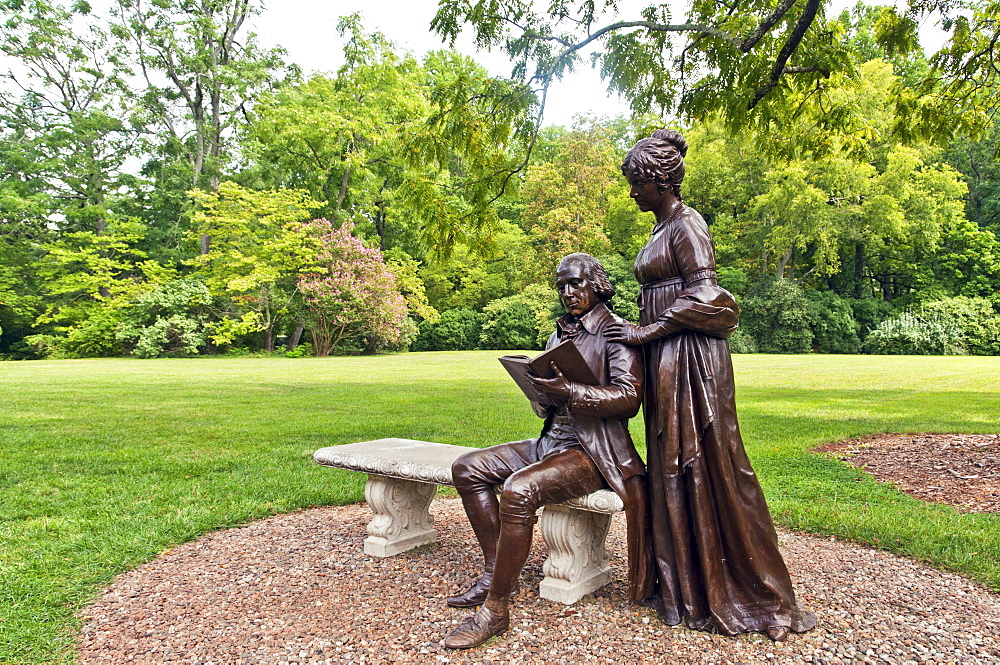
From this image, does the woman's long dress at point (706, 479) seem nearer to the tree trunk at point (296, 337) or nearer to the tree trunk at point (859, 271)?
the tree trunk at point (296, 337)

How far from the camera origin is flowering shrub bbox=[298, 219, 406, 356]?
26.7 m

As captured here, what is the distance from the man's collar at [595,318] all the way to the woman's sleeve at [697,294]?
0.34 meters

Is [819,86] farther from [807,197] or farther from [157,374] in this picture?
[807,197]

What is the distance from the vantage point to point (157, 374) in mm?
17938

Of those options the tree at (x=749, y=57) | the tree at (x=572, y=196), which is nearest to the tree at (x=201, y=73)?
the tree at (x=572, y=196)

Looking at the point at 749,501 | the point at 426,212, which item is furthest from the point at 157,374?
the point at 749,501

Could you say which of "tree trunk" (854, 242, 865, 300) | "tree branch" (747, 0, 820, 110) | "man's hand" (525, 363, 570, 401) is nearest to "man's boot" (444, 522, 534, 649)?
"man's hand" (525, 363, 570, 401)

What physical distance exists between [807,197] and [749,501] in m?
28.1

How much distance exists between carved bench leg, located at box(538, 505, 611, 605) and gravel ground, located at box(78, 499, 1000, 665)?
0.21 feet

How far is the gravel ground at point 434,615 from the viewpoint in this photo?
3.04 meters

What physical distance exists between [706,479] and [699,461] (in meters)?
0.10

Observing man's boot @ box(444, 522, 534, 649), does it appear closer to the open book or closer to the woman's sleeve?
the open book

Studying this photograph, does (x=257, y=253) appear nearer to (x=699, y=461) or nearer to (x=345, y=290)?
(x=345, y=290)

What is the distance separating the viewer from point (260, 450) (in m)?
8.04
